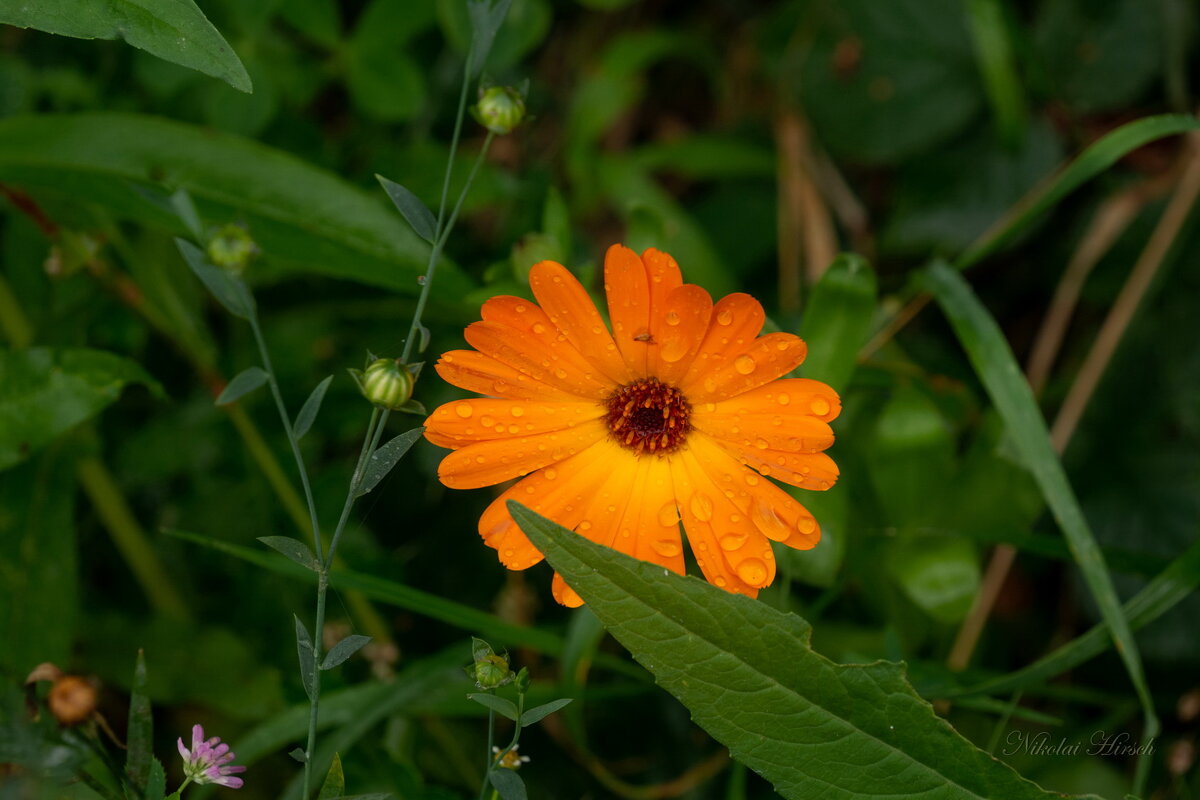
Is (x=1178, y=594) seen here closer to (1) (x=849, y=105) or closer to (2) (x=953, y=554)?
(2) (x=953, y=554)

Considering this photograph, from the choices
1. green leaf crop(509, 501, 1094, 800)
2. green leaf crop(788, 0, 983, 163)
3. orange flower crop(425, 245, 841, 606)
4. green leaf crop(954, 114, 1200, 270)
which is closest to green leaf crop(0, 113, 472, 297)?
orange flower crop(425, 245, 841, 606)

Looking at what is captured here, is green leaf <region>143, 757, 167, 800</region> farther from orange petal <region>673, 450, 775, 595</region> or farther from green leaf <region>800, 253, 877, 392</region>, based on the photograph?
green leaf <region>800, 253, 877, 392</region>

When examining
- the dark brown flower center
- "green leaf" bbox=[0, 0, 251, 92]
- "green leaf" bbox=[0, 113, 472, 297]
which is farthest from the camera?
"green leaf" bbox=[0, 113, 472, 297]

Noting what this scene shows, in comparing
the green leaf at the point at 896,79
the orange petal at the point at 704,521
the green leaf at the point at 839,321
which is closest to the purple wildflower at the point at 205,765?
the orange petal at the point at 704,521

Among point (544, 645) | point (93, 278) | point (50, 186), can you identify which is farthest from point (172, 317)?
point (544, 645)

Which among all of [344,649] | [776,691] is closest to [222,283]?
[344,649]

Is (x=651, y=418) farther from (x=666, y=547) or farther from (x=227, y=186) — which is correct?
(x=227, y=186)

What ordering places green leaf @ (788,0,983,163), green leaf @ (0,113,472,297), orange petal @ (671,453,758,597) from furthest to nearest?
green leaf @ (788,0,983,163)
green leaf @ (0,113,472,297)
orange petal @ (671,453,758,597)

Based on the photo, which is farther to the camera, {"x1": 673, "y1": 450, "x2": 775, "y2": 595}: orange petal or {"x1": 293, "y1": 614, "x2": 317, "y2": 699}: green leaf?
{"x1": 673, "y1": 450, "x2": 775, "y2": 595}: orange petal
